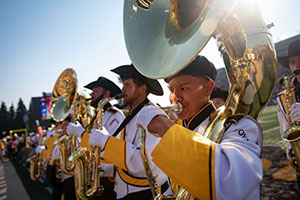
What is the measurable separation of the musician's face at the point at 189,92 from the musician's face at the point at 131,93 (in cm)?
121

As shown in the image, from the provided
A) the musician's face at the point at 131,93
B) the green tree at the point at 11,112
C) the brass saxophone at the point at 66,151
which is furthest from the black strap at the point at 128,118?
the green tree at the point at 11,112

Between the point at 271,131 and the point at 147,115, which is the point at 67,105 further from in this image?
the point at 271,131

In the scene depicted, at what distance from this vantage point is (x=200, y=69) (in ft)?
4.97

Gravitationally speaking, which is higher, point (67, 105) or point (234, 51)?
point (234, 51)

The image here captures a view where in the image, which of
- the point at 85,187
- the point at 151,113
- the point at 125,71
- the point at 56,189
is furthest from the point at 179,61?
the point at 56,189

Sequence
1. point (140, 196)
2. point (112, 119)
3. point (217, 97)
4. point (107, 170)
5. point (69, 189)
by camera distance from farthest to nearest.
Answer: point (69, 189)
point (112, 119)
point (217, 97)
point (107, 170)
point (140, 196)

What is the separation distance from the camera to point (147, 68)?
1.30 metres

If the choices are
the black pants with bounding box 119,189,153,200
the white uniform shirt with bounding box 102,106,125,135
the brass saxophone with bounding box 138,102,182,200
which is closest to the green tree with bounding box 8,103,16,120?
the white uniform shirt with bounding box 102,106,125,135

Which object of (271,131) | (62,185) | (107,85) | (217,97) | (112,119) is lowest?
(271,131)

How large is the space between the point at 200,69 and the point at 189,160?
0.80 meters

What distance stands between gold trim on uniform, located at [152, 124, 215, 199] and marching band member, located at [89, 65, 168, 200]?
78 cm

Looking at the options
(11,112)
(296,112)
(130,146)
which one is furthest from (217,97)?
(11,112)

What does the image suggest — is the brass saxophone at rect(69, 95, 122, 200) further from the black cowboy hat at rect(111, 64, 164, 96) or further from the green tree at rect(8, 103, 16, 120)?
the green tree at rect(8, 103, 16, 120)

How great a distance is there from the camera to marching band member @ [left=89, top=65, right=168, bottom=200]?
2.07 m
